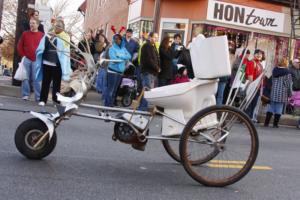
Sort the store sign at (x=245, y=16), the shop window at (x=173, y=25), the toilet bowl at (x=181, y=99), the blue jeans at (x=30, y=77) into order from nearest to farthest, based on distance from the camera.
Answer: the toilet bowl at (x=181, y=99) → the blue jeans at (x=30, y=77) → the store sign at (x=245, y=16) → the shop window at (x=173, y=25)

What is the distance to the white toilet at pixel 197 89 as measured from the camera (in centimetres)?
517

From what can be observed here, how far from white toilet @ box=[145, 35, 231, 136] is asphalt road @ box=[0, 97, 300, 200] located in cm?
38

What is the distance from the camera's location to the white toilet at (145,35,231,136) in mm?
5168

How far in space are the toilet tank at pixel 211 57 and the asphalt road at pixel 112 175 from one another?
854 millimetres

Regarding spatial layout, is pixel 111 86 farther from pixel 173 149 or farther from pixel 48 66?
pixel 173 149

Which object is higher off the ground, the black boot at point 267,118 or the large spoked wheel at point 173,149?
the black boot at point 267,118

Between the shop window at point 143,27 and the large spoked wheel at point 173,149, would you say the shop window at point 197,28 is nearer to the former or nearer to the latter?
the shop window at point 143,27

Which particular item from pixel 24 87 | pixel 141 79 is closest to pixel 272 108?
pixel 141 79

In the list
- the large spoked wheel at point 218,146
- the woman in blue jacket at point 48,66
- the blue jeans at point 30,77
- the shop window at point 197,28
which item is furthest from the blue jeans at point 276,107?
the large spoked wheel at point 218,146

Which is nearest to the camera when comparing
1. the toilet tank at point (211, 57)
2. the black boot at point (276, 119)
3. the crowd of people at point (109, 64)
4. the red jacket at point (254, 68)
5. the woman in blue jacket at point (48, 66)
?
the toilet tank at point (211, 57)

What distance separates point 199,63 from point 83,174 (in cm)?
170

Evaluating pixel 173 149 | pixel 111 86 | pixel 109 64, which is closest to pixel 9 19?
pixel 111 86

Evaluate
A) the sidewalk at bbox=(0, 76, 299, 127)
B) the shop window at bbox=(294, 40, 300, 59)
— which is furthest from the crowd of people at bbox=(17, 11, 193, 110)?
the shop window at bbox=(294, 40, 300, 59)

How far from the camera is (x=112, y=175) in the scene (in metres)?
5.36
